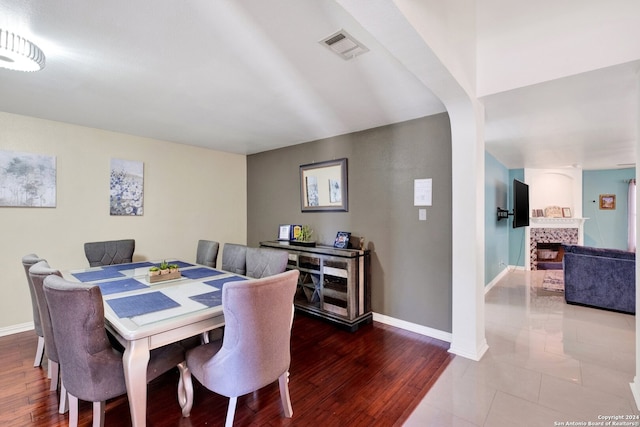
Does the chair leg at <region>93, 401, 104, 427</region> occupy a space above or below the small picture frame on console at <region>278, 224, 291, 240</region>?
below

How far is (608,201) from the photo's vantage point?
615cm

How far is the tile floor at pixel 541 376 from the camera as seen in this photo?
1.81 metres

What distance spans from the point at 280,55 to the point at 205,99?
1077 millimetres

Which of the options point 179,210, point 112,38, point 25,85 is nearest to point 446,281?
point 112,38

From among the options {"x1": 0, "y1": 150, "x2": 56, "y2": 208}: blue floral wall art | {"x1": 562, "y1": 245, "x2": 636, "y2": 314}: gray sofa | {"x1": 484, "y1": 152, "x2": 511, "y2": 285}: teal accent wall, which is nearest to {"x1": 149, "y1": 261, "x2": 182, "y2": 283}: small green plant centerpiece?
{"x1": 0, "y1": 150, "x2": 56, "y2": 208}: blue floral wall art

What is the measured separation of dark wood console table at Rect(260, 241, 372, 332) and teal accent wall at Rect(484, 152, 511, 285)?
236cm

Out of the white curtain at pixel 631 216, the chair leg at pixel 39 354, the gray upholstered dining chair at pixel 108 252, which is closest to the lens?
the chair leg at pixel 39 354

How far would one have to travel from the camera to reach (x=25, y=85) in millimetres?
2361

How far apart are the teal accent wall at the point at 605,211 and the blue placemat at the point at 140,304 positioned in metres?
8.22

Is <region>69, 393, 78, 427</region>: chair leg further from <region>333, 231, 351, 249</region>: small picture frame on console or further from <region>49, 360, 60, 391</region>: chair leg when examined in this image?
<region>333, 231, 351, 249</region>: small picture frame on console

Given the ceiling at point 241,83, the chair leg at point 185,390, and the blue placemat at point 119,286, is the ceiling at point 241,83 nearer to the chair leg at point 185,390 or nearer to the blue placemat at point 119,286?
the blue placemat at point 119,286

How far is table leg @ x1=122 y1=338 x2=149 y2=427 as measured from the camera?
140 cm

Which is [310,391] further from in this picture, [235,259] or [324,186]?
[324,186]

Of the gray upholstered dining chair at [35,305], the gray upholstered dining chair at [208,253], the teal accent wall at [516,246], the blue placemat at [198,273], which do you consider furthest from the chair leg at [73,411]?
the teal accent wall at [516,246]
